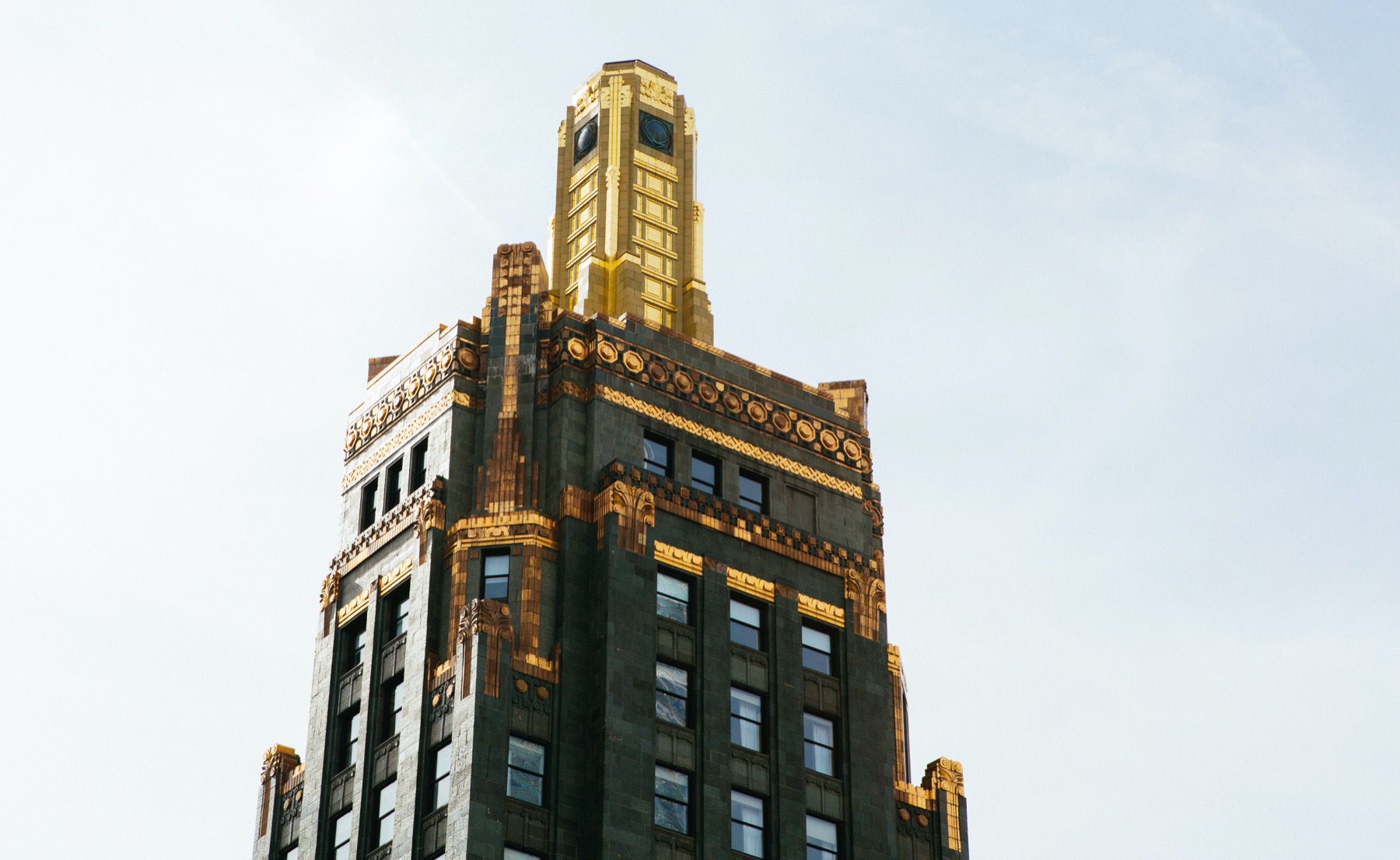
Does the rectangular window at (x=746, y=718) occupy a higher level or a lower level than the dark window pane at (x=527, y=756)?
higher

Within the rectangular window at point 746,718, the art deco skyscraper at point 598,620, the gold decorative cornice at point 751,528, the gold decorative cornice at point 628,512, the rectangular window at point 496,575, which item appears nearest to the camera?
the art deco skyscraper at point 598,620

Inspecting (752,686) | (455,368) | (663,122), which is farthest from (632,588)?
(663,122)

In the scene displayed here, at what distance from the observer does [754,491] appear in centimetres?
10044

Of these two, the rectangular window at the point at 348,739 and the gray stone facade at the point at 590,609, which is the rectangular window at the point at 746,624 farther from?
the rectangular window at the point at 348,739

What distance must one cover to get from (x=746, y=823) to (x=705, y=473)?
15043 mm

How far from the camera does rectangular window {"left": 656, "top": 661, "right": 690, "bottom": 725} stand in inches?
3607

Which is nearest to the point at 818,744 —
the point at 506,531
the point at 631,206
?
the point at 506,531

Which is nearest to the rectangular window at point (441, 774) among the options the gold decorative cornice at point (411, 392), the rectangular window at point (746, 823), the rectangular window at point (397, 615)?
the rectangular window at point (397, 615)

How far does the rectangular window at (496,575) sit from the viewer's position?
305 ft

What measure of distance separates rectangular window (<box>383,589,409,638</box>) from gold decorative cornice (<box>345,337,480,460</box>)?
8.63m

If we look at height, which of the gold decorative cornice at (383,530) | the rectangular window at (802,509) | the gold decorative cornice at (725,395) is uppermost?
the gold decorative cornice at (725,395)

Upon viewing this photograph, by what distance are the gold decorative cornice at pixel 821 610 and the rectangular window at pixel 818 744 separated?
4.31m

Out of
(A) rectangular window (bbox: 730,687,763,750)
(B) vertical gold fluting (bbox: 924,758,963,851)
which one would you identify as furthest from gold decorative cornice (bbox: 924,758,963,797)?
(A) rectangular window (bbox: 730,687,763,750)

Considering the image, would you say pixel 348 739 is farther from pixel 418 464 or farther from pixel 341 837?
pixel 418 464
